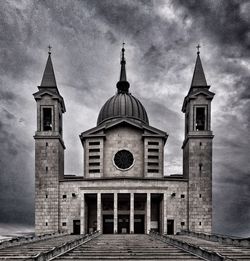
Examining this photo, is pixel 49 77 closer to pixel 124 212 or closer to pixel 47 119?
pixel 47 119

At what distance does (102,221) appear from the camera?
55281 mm

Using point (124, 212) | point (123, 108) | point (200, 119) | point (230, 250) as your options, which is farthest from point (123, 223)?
point (230, 250)

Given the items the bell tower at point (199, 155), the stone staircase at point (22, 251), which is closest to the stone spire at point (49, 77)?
the bell tower at point (199, 155)

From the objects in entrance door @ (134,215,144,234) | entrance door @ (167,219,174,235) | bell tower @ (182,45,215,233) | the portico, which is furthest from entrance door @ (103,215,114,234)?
bell tower @ (182,45,215,233)

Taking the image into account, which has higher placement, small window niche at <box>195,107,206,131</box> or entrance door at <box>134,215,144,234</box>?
small window niche at <box>195,107,206,131</box>

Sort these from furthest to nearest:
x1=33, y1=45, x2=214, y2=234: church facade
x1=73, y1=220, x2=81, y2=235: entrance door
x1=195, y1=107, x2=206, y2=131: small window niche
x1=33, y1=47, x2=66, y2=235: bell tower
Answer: x1=195, y1=107, x2=206, y2=131: small window niche
x1=73, y1=220, x2=81, y2=235: entrance door
x1=33, y1=47, x2=66, y2=235: bell tower
x1=33, y1=45, x2=214, y2=234: church facade

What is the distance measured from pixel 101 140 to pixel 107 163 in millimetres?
3835

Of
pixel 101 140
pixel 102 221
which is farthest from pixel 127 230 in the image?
pixel 101 140

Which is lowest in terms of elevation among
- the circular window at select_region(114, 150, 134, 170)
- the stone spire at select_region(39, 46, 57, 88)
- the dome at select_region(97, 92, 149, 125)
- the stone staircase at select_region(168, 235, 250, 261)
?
the stone staircase at select_region(168, 235, 250, 261)

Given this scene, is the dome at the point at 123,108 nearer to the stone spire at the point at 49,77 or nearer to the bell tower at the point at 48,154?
the bell tower at the point at 48,154

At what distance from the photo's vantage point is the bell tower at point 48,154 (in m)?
54.0

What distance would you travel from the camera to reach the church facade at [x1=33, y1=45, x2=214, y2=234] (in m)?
53.4

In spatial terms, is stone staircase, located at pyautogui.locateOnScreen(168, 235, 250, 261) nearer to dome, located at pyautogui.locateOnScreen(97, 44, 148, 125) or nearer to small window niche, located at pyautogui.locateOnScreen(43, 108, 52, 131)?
small window niche, located at pyautogui.locateOnScreen(43, 108, 52, 131)

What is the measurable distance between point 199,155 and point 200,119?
6.07m
